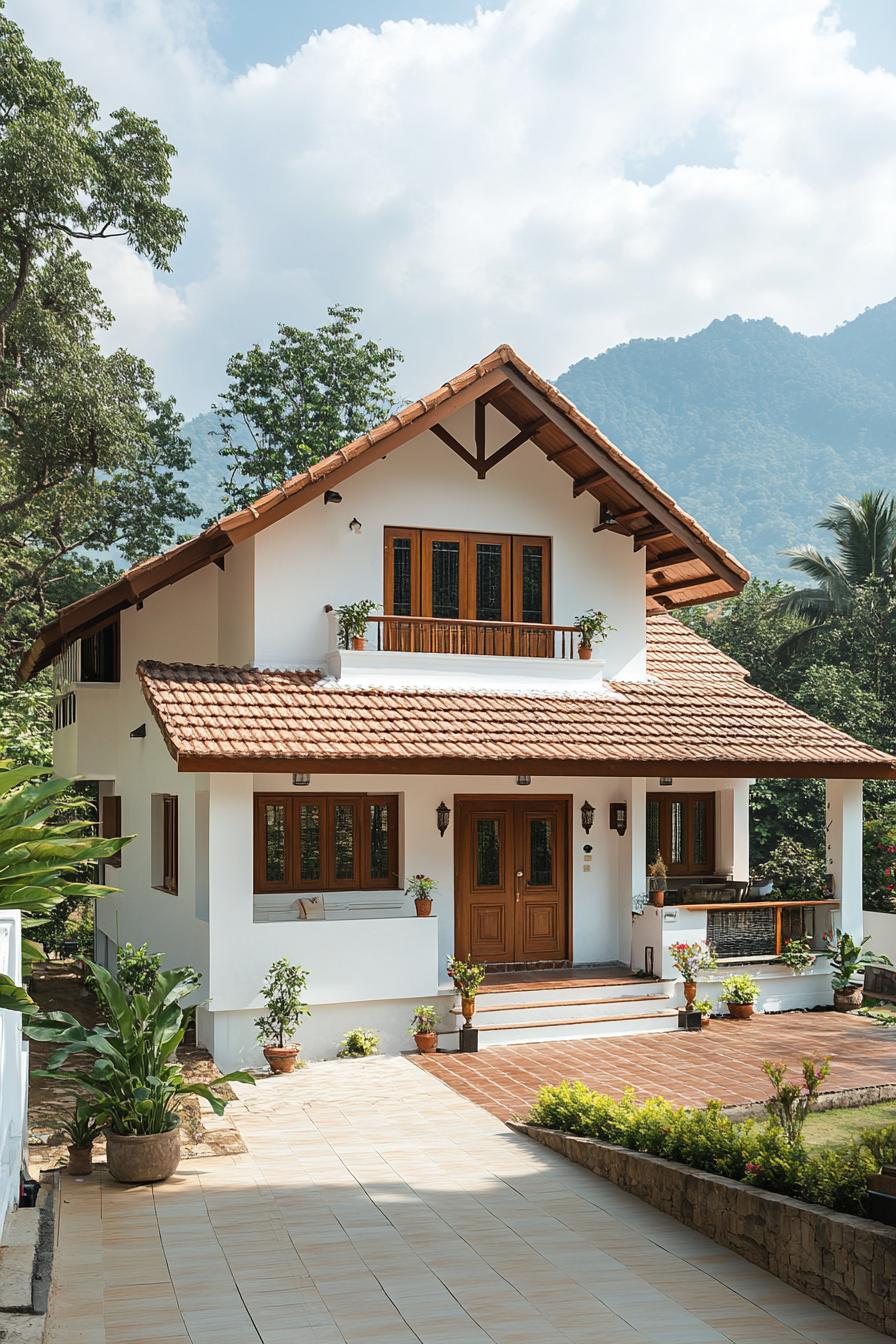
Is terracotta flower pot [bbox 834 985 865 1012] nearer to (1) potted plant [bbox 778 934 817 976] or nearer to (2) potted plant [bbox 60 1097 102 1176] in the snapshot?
(1) potted plant [bbox 778 934 817 976]

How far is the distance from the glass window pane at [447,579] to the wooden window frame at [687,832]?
424 centimetres

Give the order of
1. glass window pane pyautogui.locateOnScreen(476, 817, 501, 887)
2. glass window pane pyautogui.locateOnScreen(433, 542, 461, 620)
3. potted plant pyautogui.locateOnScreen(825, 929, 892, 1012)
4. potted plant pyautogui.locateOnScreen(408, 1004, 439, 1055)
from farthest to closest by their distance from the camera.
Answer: glass window pane pyautogui.locateOnScreen(433, 542, 461, 620), potted plant pyautogui.locateOnScreen(825, 929, 892, 1012), glass window pane pyautogui.locateOnScreen(476, 817, 501, 887), potted plant pyautogui.locateOnScreen(408, 1004, 439, 1055)

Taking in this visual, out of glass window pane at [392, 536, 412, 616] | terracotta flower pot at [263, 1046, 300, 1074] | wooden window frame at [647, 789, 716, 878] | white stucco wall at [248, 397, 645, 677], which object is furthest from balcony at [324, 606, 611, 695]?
terracotta flower pot at [263, 1046, 300, 1074]

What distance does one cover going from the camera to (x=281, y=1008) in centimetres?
1307

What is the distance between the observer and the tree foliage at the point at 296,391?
115ft

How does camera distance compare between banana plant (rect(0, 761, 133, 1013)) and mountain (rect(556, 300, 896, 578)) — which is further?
mountain (rect(556, 300, 896, 578))

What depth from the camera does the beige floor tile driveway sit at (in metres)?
6.11

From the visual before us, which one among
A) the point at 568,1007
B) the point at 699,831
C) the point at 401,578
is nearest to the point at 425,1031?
the point at 568,1007

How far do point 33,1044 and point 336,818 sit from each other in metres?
4.38

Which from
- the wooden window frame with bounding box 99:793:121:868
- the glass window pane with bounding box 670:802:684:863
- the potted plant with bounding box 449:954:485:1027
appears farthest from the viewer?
the wooden window frame with bounding box 99:793:121:868

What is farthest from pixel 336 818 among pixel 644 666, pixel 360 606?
pixel 644 666

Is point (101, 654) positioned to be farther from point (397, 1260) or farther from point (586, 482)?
point (397, 1260)

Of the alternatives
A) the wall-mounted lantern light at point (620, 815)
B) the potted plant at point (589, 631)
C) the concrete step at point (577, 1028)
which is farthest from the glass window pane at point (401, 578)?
the concrete step at point (577, 1028)

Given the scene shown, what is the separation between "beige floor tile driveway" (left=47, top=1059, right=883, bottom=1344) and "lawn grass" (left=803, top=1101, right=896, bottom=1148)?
2.10 m
